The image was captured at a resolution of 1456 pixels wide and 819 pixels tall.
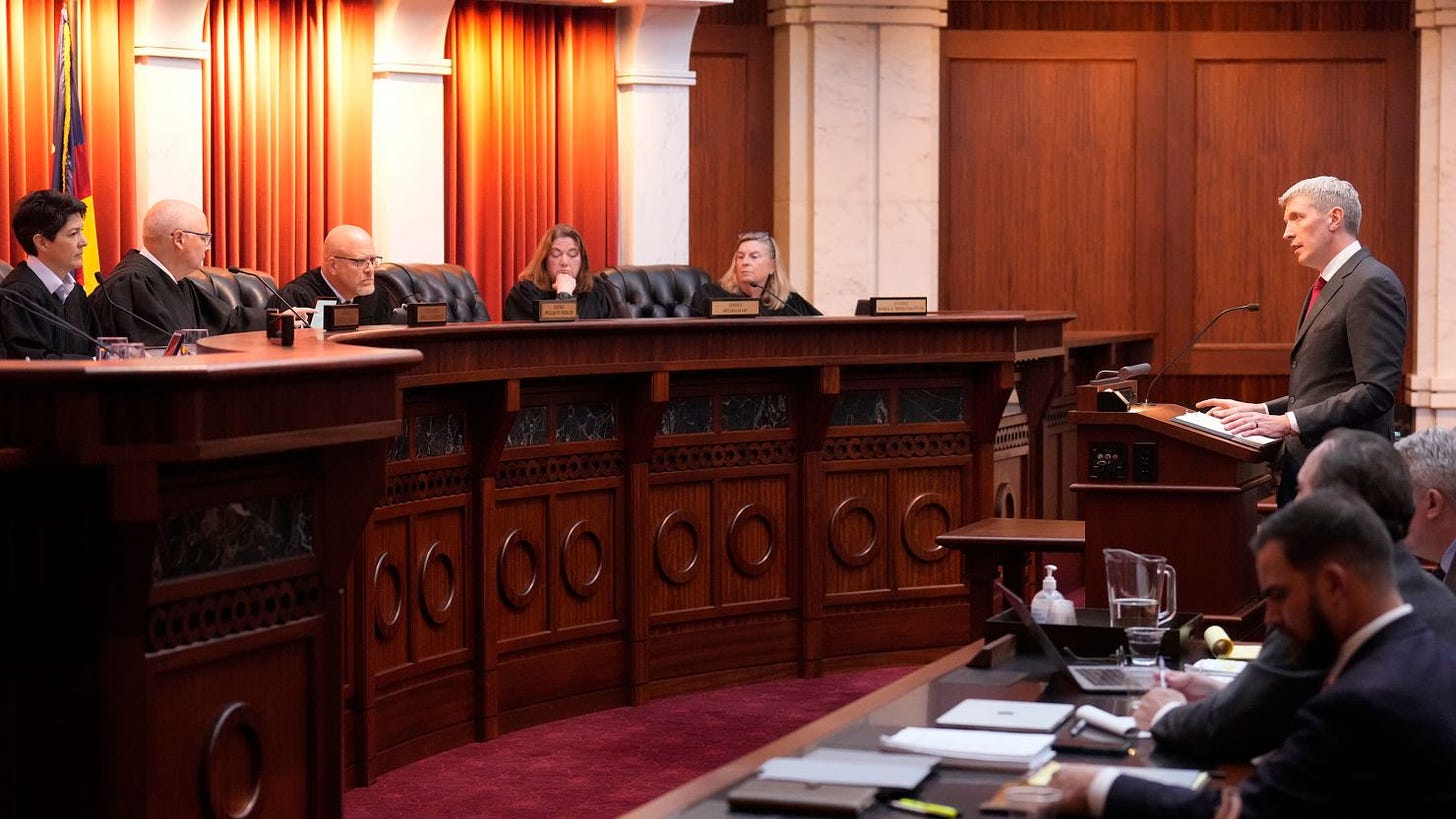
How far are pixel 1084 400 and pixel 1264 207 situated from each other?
597 centimetres

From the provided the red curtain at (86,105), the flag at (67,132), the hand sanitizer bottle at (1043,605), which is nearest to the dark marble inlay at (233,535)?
the hand sanitizer bottle at (1043,605)

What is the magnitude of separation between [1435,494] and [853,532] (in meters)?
3.43

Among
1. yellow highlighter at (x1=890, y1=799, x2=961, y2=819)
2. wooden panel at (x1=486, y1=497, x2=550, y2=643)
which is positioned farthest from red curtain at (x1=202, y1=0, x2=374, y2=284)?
yellow highlighter at (x1=890, y1=799, x2=961, y2=819)

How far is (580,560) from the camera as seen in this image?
19.3ft

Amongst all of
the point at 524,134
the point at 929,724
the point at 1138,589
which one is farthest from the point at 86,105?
the point at 929,724

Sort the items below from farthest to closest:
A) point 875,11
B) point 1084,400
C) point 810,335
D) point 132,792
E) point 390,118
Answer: point 875,11
point 390,118
point 810,335
point 1084,400
point 132,792

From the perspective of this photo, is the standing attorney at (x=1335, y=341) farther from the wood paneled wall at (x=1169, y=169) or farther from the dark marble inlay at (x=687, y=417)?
the wood paneled wall at (x=1169, y=169)

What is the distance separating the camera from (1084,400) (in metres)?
4.86

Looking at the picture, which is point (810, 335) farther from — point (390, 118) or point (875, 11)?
point (875, 11)

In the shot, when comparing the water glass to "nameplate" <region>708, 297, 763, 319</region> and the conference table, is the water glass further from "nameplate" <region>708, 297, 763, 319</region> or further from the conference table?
"nameplate" <region>708, 297, 763, 319</region>

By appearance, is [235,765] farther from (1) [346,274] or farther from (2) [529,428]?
(1) [346,274]

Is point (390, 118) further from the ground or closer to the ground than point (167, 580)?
further from the ground

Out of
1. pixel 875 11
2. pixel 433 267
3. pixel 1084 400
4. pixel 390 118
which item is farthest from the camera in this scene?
pixel 875 11

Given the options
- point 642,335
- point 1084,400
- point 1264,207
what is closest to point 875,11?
point 1264,207
